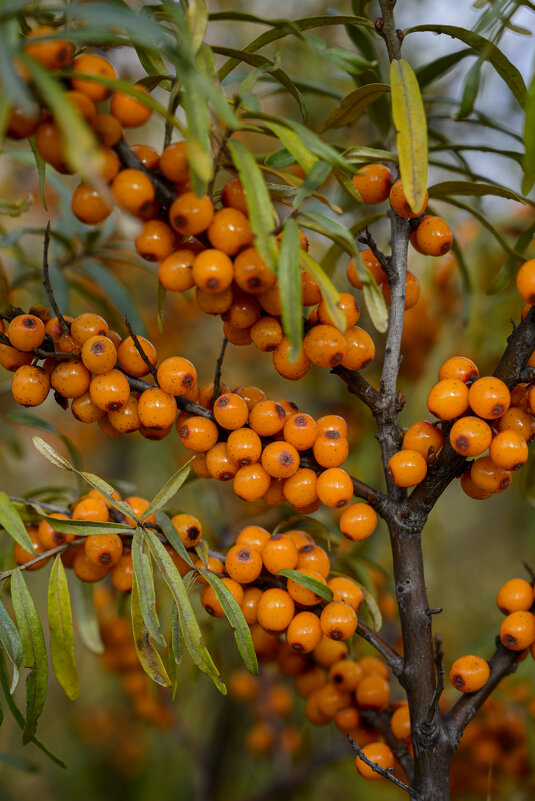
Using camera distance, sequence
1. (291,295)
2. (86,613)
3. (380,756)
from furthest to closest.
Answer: (86,613), (380,756), (291,295)

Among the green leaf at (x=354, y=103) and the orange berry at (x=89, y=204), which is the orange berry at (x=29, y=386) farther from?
the green leaf at (x=354, y=103)

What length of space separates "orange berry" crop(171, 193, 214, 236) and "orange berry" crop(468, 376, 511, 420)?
265mm

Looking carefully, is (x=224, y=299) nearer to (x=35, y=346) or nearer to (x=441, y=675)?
(x=35, y=346)

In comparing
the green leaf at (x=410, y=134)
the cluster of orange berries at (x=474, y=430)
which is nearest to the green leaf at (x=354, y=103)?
the green leaf at (x=410, y=134)

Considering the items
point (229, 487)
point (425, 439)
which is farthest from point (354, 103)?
point (229, 487)

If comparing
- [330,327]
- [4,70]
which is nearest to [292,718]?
[330,327]

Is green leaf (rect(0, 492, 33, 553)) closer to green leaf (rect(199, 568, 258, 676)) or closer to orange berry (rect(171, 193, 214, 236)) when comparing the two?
green leaf (rect(199, 568, 258, 676))

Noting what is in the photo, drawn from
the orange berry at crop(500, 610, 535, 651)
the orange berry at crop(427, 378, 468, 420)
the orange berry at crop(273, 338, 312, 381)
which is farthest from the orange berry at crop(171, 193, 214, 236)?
the orange berry at crop(500, 610, 535, 651)

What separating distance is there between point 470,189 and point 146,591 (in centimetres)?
50

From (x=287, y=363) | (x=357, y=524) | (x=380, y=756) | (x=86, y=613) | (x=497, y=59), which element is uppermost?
(x=497, y=59)

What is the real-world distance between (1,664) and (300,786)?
3.23 feet

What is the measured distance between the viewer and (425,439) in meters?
0.59

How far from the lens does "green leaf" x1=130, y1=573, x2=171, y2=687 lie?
56cm

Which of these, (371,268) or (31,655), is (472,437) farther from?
(31,655)
